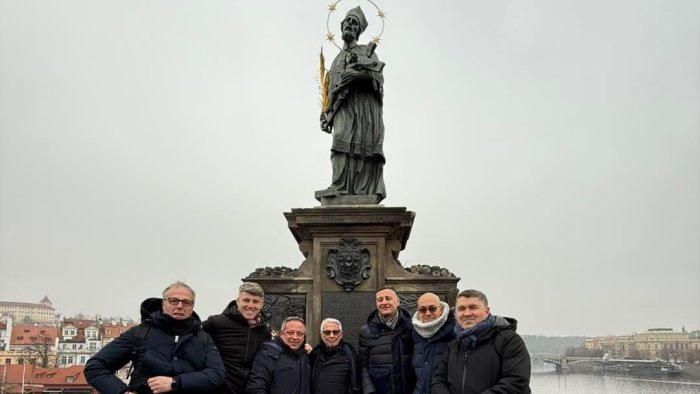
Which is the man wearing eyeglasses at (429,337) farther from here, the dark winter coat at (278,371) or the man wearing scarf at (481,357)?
the dark winter coat at (278,371)

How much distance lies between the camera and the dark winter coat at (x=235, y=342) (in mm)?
4223

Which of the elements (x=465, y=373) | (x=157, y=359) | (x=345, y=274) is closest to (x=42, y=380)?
(x=345, y=274)

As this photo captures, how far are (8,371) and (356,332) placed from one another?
4720 centimetres

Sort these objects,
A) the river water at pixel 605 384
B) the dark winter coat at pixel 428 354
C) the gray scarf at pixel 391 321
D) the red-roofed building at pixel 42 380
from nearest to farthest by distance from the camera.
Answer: the dark winter coat at pixel 428 354 < the gray scarf at pixel 391 321 < the river water at pixel 605 384 < the red-roofed building at pixel 42 380

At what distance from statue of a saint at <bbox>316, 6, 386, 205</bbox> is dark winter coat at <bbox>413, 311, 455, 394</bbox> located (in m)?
3.39

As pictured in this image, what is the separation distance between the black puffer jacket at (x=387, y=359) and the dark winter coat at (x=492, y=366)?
1.88 feet

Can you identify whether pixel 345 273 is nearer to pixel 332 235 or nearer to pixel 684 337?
pixel 332 235

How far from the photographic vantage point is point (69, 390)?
37.4 metres

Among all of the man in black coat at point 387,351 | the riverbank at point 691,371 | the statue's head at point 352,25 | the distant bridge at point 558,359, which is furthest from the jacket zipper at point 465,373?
the distant bridge at point 558,359

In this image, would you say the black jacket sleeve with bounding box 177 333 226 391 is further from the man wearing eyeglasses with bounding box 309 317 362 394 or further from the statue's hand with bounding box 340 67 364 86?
the statue's hand with bounding box 340 67 364 86

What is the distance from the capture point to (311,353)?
4461mm

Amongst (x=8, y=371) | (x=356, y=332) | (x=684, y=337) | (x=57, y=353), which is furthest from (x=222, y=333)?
(x=57, y=353)

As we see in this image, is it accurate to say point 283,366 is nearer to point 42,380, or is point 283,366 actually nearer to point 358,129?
point 358,129

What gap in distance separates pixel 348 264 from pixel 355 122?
2.24 metres
